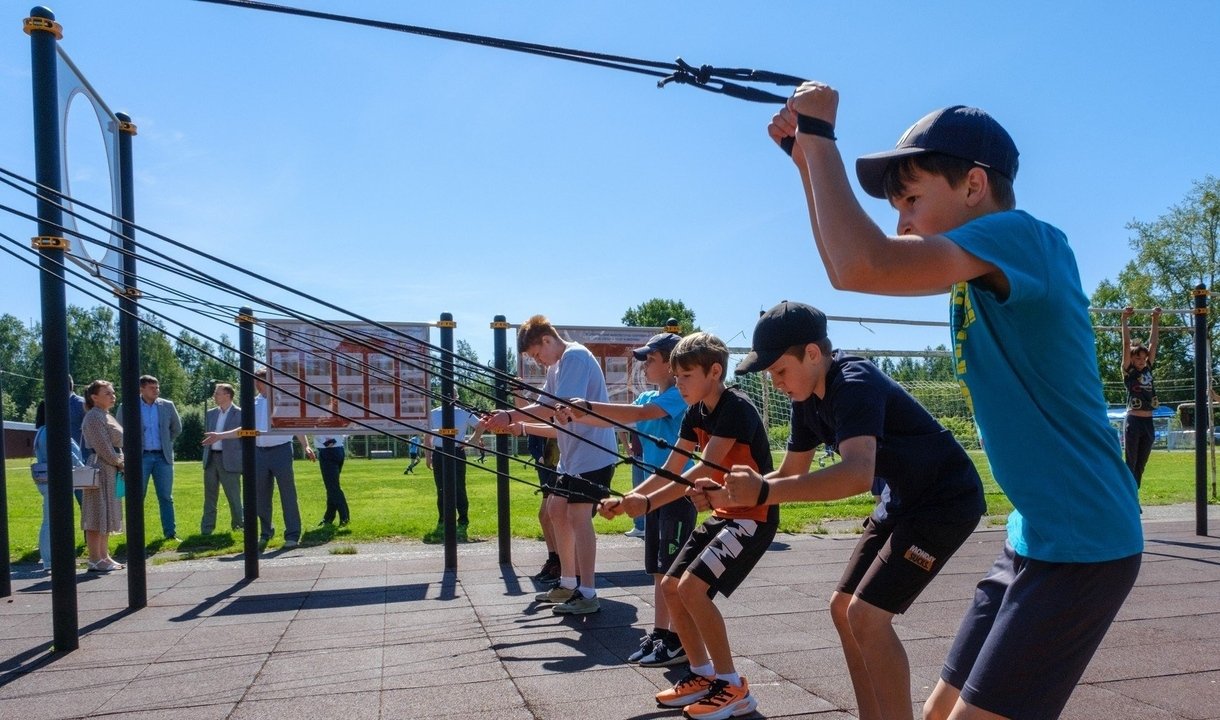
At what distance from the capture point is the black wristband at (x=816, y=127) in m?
1.85

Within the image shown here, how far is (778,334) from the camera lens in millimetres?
3166

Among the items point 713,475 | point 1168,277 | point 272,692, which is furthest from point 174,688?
point 1168,277

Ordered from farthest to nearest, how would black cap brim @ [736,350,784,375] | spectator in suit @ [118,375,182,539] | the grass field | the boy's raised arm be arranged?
1. spectator in suit @ [118,375,182,539]
2. the grass field
3. black cap brim @ [736,350,784,375]
4. the boy's raised arm

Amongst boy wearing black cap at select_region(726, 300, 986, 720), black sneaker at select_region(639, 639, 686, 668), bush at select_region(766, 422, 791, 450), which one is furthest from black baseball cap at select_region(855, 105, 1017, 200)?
bush at select_region(766, 422, 791, 450)

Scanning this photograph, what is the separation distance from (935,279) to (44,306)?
5.26 metres

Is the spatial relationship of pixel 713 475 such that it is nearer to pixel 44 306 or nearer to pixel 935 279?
pixel 935 279

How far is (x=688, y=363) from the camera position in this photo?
4.21 m

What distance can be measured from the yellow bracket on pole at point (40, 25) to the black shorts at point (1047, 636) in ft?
18.9

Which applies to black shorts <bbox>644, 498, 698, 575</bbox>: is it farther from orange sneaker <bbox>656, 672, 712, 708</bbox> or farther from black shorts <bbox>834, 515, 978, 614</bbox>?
black shorts <bbox>834, 515, 978, 614</bbox>

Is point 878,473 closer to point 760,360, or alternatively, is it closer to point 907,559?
point 907,559

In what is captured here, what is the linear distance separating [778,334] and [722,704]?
1.77 metres

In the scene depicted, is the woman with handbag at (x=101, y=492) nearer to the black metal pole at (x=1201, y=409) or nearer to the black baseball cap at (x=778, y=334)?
the black baseball cap at (x=778, y=334)

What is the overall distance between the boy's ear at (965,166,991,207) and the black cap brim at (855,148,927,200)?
4.6 inches

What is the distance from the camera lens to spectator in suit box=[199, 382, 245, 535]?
1088 centimetres
